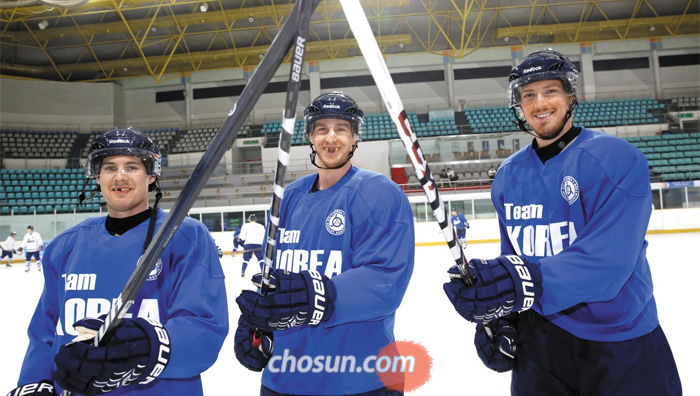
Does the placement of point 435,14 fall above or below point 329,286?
above

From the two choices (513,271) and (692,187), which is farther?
(692,187)

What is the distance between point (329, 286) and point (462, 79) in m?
22.1

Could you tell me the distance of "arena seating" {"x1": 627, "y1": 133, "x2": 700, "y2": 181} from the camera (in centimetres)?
1616

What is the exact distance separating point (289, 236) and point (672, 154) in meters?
20.5

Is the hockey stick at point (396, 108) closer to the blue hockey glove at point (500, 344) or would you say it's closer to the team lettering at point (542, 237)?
the team lettering at point (542, 237)

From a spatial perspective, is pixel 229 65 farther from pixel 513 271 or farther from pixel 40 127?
pixel 513 271

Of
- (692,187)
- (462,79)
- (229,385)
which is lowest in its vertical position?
(229,385)

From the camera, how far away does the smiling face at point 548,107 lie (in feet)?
5.12

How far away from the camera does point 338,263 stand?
1638mm

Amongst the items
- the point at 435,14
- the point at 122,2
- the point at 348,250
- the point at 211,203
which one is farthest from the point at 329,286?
the point at 435,14

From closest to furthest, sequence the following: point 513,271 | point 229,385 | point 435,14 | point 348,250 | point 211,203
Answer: point 513,271 → point 348,250 → point 229,385 → point 211,203 → point 435,14

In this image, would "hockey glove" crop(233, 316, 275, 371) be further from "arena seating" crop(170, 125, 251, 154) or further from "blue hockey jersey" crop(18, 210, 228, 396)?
"arena seating" crop(170, 125, 251, 154)

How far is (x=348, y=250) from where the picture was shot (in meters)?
1.65

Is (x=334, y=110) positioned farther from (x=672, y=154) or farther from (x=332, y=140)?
(x=672, y=154)
